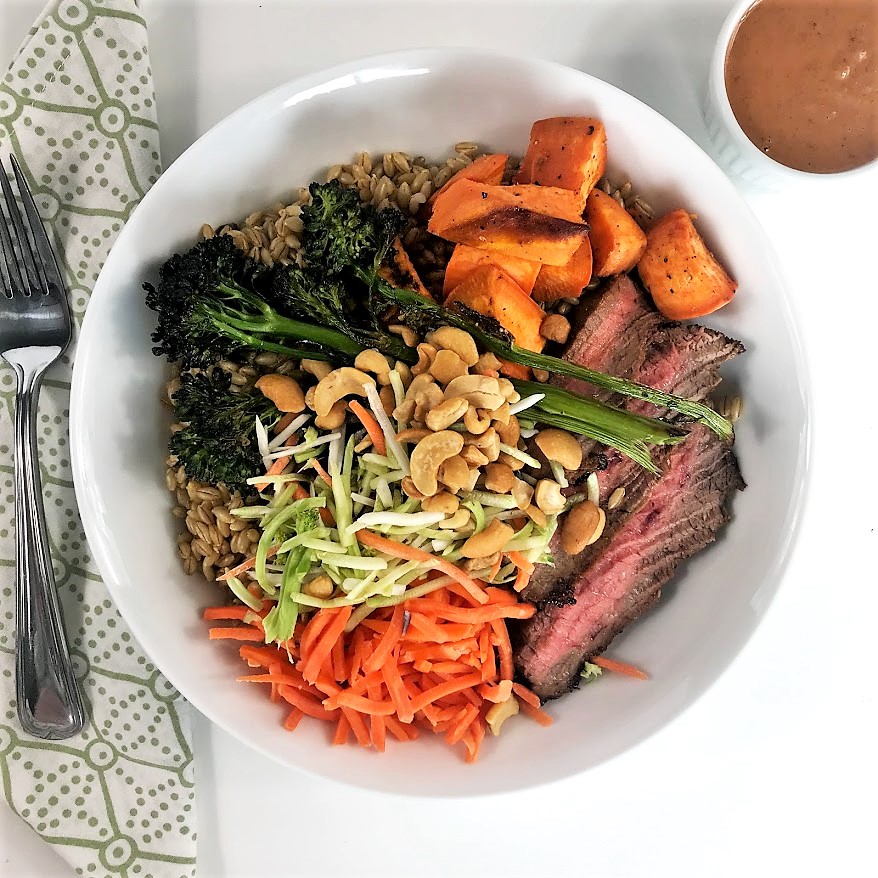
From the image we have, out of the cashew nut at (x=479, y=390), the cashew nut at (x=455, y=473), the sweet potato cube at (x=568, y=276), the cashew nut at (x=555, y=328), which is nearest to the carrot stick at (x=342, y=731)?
the cashew nut at (x=455, y=473)

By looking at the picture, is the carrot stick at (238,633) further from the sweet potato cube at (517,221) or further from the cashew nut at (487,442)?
the sweet potato cube at (517,221)

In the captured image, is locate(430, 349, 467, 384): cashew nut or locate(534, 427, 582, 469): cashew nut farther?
locate(534, 427, 582, 469): cashew nut

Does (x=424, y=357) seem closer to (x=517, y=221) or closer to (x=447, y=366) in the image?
(x=447, y=366)

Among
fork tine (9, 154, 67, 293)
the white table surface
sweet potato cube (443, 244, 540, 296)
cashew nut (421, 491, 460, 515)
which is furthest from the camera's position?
the white table surface

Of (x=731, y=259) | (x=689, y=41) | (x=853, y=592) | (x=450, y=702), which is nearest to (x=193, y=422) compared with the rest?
(x=450, y=702)

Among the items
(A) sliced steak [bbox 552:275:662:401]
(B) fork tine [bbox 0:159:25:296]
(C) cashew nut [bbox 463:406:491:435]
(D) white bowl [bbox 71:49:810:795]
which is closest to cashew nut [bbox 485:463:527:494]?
(C) cashew nut [bbox 463:406:491:435]

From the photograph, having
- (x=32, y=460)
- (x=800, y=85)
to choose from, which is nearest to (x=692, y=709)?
(x=800, y=85)

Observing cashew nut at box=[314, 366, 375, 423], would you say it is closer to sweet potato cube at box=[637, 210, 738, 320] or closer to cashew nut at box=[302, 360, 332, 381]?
cashew nut at box=[302, 360, 332, 381]

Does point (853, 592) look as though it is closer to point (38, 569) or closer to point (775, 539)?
point (775, 539)
